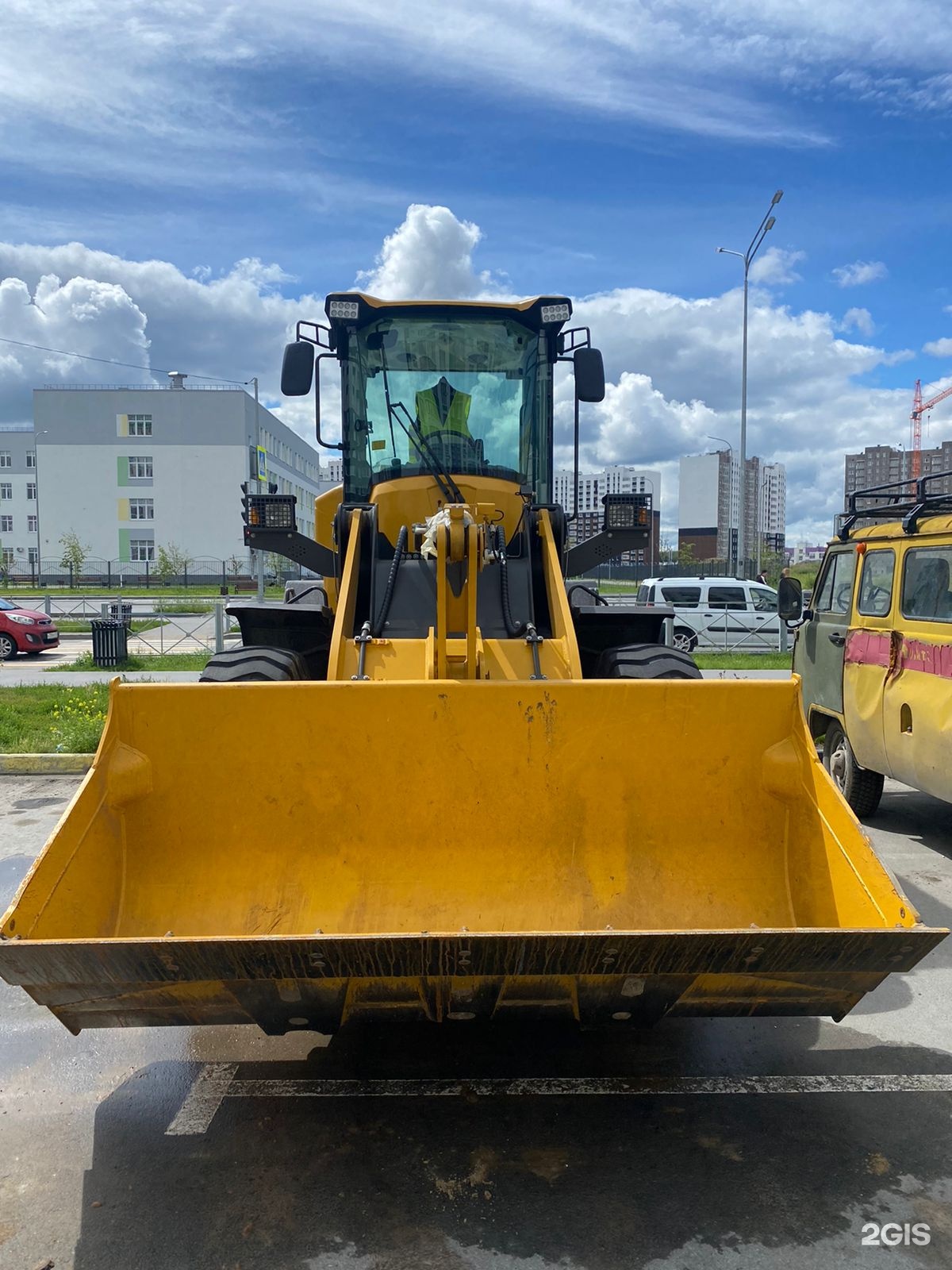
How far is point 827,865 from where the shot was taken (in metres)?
3.50

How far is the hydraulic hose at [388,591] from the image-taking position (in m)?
5.43

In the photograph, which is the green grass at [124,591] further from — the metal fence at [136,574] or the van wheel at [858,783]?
the van wheel at [858,783]

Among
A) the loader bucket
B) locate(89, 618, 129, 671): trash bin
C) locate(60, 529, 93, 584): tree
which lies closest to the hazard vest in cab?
the loader bucket

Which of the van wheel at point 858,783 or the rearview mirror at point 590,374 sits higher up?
the rearview mirror at point 590,374

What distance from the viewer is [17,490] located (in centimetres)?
8175

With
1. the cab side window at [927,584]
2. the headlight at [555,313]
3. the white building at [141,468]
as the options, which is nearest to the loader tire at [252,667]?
the headlight at [555,313]

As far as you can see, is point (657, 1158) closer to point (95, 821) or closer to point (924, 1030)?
point (924, 1030)

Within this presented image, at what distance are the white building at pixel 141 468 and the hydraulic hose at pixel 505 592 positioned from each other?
66607 mm

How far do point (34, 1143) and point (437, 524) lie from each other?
286cm

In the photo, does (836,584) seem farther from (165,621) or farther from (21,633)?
(165,621)

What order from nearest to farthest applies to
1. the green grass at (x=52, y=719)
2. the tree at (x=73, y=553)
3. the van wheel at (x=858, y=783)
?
the van wheel at (x=858, y=783), the green grass at (x=52, y=719), the tree at (x=73, y=553)

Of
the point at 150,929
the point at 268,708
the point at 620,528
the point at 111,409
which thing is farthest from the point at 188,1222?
the point at 111,409

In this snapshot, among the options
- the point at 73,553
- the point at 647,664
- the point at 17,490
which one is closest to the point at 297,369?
the point at 647,664

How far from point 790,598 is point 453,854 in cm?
513
